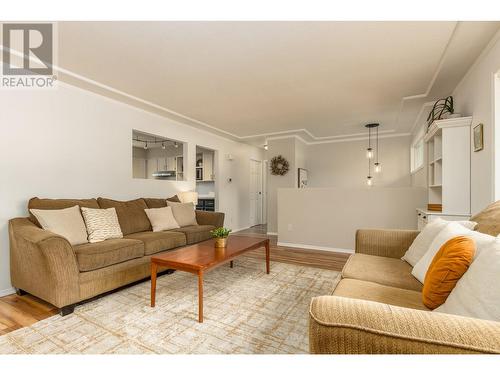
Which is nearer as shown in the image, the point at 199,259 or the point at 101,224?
the point at 199,259

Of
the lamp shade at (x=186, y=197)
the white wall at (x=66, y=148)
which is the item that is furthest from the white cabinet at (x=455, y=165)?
the white wall at (x=66, y=148)

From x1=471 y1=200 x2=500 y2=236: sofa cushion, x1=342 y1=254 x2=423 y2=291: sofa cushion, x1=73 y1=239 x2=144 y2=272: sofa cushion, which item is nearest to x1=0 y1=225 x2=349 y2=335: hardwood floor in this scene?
x1=73 y1=239 x2=144 y2=272: sofa cushion

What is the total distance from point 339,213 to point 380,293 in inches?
120

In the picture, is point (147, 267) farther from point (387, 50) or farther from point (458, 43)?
point (458, 43)

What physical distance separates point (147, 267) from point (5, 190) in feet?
5.29

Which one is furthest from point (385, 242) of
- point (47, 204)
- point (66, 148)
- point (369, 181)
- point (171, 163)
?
point (171, 163)

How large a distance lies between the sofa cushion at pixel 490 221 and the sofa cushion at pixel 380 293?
0.57 m

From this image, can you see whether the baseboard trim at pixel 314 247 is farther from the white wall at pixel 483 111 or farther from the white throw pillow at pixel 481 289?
the white throw pillow at pixel 481 289

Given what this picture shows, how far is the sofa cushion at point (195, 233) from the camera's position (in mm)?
3361

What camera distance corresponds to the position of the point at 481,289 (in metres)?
0.91

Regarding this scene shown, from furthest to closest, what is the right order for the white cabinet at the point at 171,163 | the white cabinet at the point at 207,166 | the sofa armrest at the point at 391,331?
the white cabinet at the point at 171,163 → the white cabinet at the point at 207,166 → the sofa armrest at the point at 391,331

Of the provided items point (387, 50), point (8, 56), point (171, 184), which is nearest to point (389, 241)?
point (387, 50)

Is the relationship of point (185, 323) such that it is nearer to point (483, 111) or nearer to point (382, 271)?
point (382, 271)

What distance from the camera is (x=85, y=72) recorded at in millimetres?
2756
